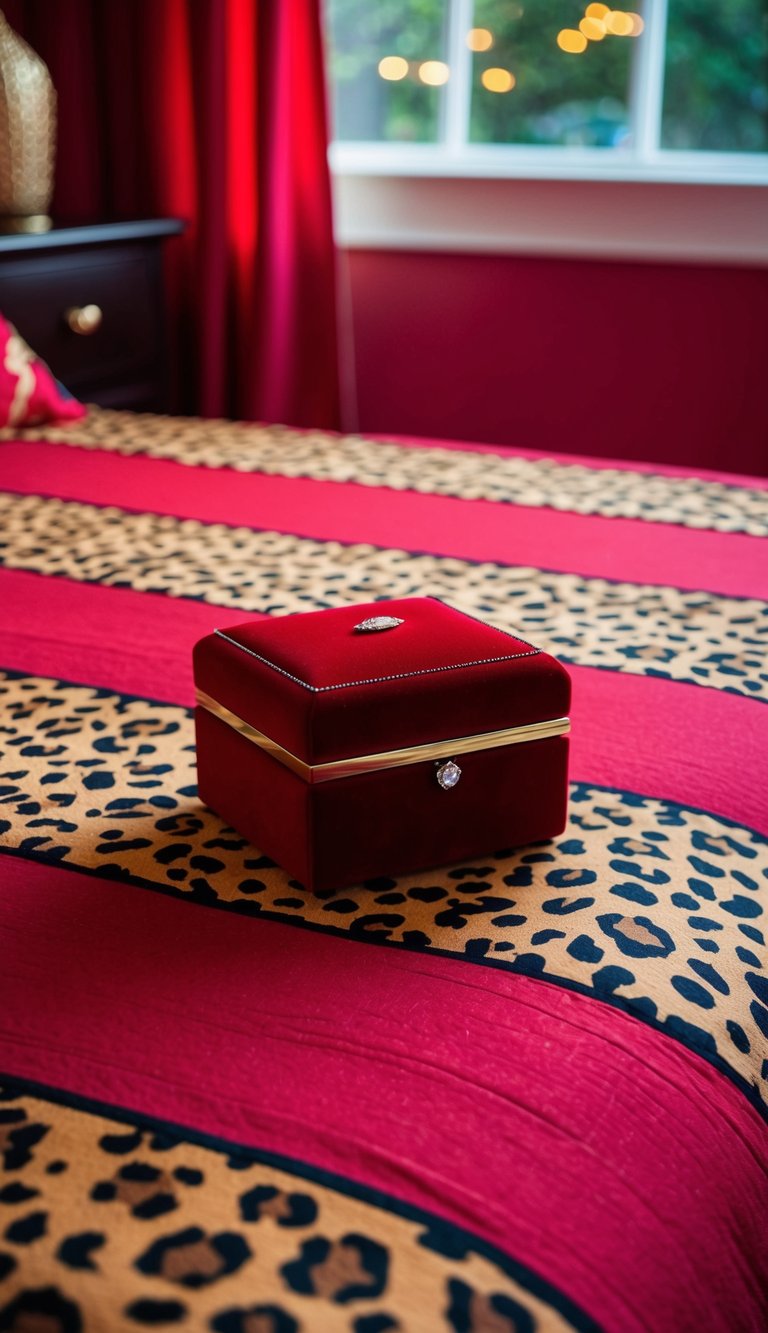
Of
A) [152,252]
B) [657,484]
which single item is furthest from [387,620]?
[152,252]

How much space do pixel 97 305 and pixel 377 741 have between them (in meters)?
2.24

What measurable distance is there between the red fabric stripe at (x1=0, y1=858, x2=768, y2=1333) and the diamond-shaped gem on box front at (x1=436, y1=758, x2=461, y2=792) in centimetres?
14

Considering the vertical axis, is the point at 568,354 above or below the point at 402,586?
below

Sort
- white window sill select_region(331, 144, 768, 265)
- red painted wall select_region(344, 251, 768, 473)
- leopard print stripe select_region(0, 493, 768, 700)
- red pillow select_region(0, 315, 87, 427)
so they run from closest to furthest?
leopard print stripe select_region(0, 493, 768, 700), red pillow select_region(0, 315, 87, 427), white window sill select_region(331, 144, 768, 265), red painted wall select_region(344, 251, 768, 473)

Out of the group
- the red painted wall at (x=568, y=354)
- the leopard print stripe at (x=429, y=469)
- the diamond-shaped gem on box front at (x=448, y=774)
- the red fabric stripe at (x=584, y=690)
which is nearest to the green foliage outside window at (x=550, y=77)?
the red painted wall at (x=568, y=354)

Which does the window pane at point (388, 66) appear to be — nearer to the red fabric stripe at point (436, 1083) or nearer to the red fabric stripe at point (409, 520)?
the red fabric stripe at point (409, 520)

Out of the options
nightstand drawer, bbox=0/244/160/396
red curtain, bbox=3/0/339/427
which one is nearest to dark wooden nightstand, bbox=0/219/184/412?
nightstand drawer, bbox=0/244/160/396

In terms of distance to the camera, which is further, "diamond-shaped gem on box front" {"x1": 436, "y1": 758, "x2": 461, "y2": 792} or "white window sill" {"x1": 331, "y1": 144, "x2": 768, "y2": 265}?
"white window sill" {"x1": 331, "y1": 144, "x2": 768, "y2": 265}

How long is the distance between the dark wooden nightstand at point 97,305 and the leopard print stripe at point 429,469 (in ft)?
1.49

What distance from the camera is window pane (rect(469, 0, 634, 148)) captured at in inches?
134

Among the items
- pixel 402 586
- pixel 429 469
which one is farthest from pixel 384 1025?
pixel 429 469

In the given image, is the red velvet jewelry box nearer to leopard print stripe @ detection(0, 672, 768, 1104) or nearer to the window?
leopard print stripe @ detection(0, 672, 768, 1104)

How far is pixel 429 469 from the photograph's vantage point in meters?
2.14

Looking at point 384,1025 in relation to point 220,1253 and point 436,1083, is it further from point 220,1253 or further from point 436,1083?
point 220,1253
